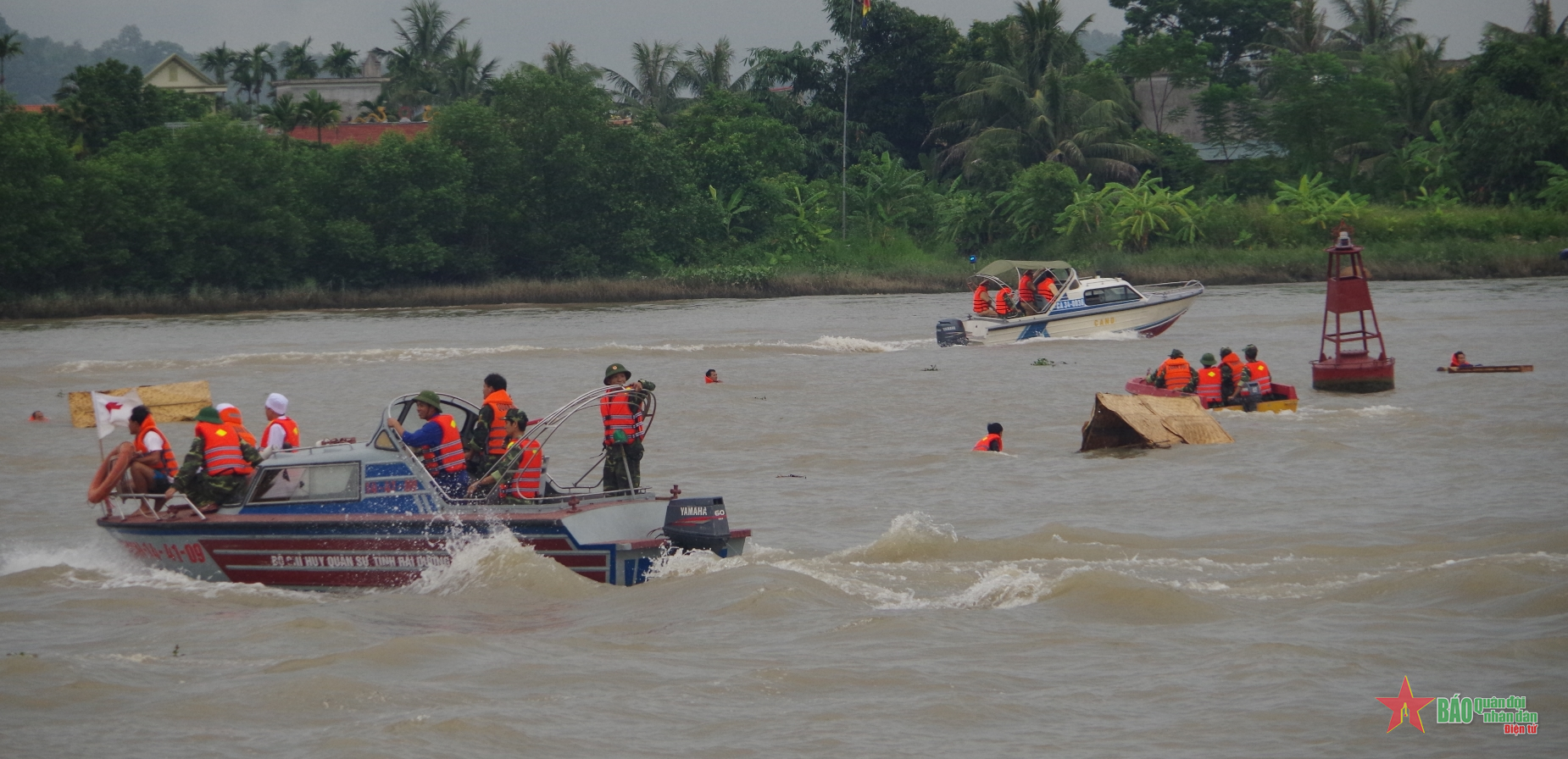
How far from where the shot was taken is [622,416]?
42.9ft

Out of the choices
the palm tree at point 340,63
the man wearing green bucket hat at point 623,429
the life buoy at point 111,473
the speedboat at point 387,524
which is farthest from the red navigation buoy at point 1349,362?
the palm tree at point 340,63

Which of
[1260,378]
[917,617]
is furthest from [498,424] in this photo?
[1260,378]

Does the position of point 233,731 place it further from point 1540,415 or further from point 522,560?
point 1540,415

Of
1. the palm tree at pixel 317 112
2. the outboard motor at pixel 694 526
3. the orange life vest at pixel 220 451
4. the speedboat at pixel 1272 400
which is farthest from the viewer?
the palm tree at pixel 317 112

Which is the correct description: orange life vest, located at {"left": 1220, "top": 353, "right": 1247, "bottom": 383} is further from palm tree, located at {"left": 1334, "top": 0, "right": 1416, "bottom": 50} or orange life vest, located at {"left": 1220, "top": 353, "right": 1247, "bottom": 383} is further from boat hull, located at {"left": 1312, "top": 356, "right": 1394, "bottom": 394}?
palm tree, located at {"left": 1334, "top": 0, "right": 1416, "bottom": 50}

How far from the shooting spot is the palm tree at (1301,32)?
3103 inches

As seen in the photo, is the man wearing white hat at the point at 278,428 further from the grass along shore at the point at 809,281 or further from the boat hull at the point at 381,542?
the grass along shore at the point at 809,281

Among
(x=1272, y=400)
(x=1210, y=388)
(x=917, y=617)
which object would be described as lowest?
(x=917, y=617)

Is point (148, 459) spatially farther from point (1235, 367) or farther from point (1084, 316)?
point (1084, 316)

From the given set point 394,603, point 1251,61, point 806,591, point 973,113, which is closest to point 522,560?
point 394,603

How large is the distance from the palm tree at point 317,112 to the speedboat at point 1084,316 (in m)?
41.1

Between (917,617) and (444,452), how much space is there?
4.31 m

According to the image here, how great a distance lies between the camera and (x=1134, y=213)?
6228cm

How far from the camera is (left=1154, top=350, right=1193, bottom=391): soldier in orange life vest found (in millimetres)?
22469
